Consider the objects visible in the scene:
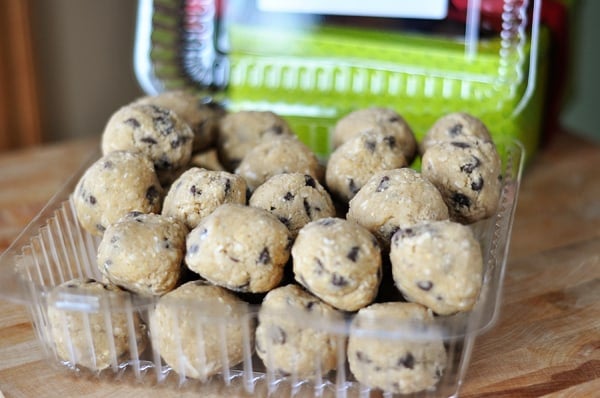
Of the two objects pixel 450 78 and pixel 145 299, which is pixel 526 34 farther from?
pixel 145 299

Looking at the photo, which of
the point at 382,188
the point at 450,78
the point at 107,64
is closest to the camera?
the point at 382,188

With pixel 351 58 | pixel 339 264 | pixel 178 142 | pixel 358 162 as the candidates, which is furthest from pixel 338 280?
pixel 351 58

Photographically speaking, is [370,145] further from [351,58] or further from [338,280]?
[351,58]

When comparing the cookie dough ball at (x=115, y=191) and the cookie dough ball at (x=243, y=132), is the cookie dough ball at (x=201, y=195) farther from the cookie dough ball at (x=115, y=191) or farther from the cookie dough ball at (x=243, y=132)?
the cookie dough ball at (x=243, y=132)

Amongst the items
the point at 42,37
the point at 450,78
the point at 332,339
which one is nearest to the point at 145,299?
the point at 332,339

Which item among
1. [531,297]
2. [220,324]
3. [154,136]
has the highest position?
[154,136]

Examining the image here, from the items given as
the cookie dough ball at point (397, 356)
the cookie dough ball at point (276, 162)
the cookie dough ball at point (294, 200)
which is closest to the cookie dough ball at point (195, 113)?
the cookie dough ball at point (276, 162)
